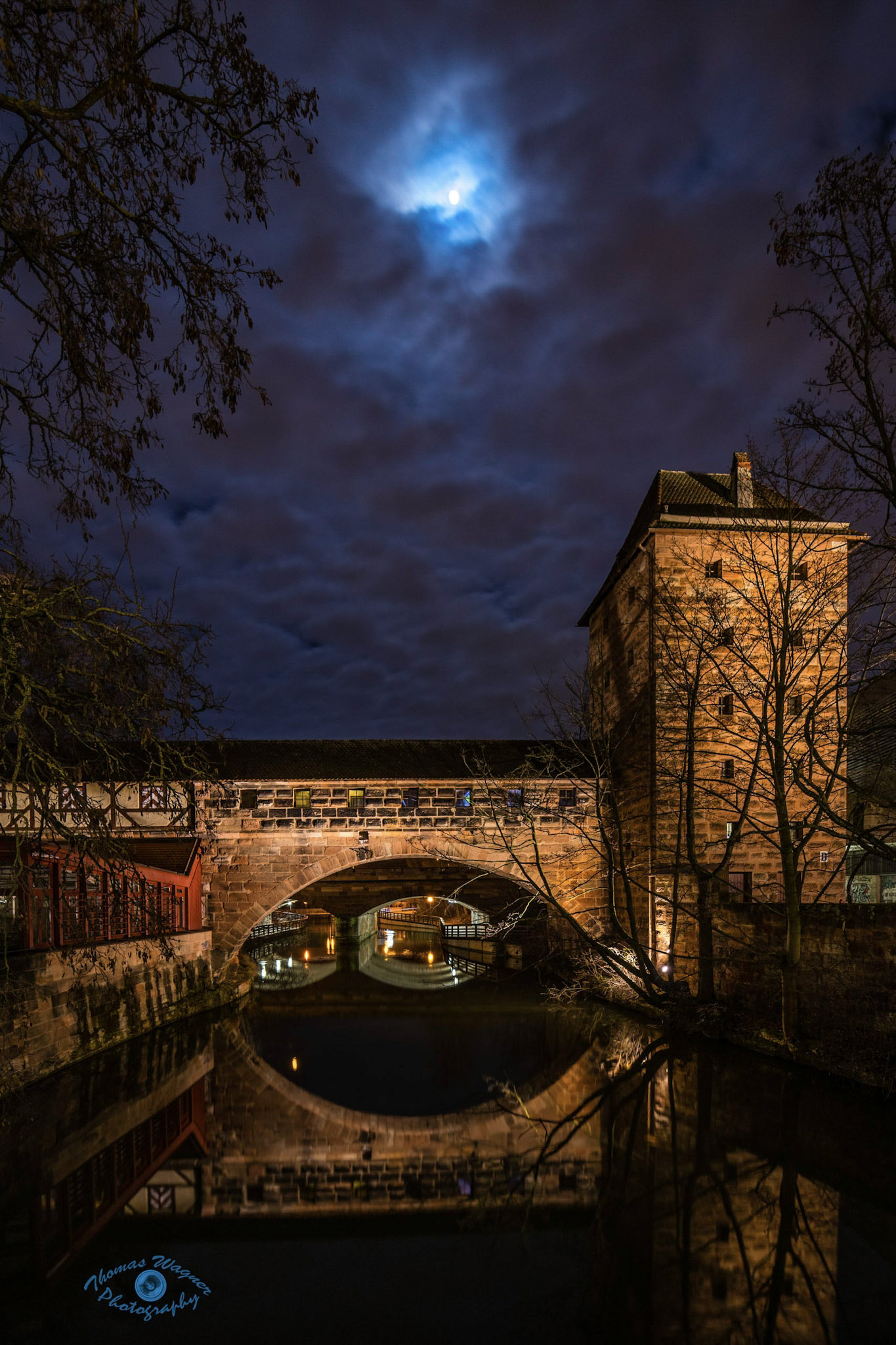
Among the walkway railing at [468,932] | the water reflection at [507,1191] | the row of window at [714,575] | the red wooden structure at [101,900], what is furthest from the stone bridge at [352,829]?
the walkway railing at [468,932]

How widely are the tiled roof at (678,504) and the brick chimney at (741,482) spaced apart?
0.17m

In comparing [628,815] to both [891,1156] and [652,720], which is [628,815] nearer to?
[652,720]

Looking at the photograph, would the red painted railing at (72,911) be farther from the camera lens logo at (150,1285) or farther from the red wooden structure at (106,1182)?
the camera lens logo at (150,1285)

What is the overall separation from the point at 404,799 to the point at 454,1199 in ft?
30.5

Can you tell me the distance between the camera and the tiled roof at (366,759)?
15.5 meters

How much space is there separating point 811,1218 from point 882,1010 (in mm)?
3179

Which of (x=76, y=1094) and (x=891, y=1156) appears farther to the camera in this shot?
(x=76, y=1094)

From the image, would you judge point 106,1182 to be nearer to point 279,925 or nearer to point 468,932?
point 468,932

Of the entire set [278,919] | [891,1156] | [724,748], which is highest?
[724,748]

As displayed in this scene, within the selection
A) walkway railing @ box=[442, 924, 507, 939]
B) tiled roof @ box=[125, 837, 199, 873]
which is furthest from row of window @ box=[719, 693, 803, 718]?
walkway railing @ box=[442, 924, 507, 939]

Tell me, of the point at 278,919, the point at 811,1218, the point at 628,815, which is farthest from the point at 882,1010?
the point at 278,919

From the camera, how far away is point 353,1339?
13.6 ft

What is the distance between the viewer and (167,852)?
14547 millimetres

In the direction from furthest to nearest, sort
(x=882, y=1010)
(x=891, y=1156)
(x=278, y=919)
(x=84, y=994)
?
(x=278, y=919), (x=84, y=994), (x=882, y=1010), (x=891, y=1156)
